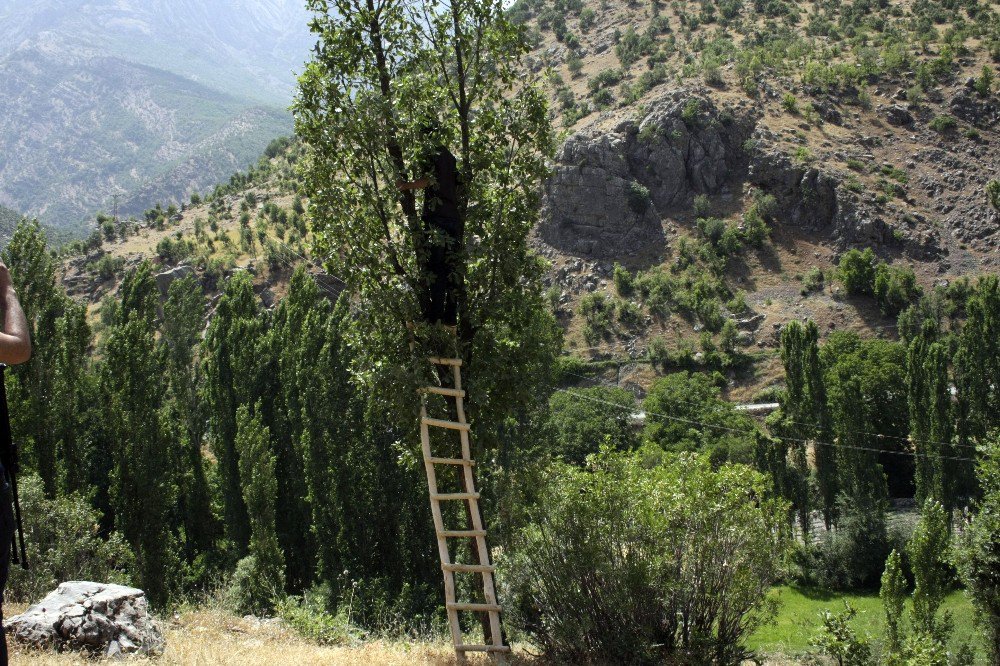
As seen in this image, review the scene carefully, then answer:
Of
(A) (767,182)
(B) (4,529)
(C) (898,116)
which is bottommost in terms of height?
(B) (4,529)

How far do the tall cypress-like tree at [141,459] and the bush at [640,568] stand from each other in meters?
12.5

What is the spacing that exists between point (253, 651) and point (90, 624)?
1.19 meters

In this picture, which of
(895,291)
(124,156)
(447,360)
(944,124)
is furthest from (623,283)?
(124,156)

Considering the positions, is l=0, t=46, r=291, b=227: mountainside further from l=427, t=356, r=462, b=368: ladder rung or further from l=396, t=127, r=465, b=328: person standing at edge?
l=427, t=356, r=462, b=368: ladder rung

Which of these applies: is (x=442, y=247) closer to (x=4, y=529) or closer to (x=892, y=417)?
(x=4, y=529)

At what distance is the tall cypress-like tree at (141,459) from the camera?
1770 cm

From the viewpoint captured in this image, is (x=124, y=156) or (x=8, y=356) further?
(x=124, y=156)

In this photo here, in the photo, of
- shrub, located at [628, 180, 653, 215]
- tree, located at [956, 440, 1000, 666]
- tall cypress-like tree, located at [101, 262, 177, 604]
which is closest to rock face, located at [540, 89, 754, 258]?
shrub, located at [628, 180, 653, 215]

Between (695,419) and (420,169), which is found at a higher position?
(420,169)

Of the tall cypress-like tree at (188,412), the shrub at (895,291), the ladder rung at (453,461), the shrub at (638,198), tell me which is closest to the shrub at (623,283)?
the shrub at (638,198)

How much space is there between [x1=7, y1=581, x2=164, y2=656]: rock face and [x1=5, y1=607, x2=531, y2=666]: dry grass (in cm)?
14

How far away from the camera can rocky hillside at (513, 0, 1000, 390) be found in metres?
49.3

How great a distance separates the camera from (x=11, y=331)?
3.55 m

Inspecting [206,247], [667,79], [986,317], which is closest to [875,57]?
[667,79]
